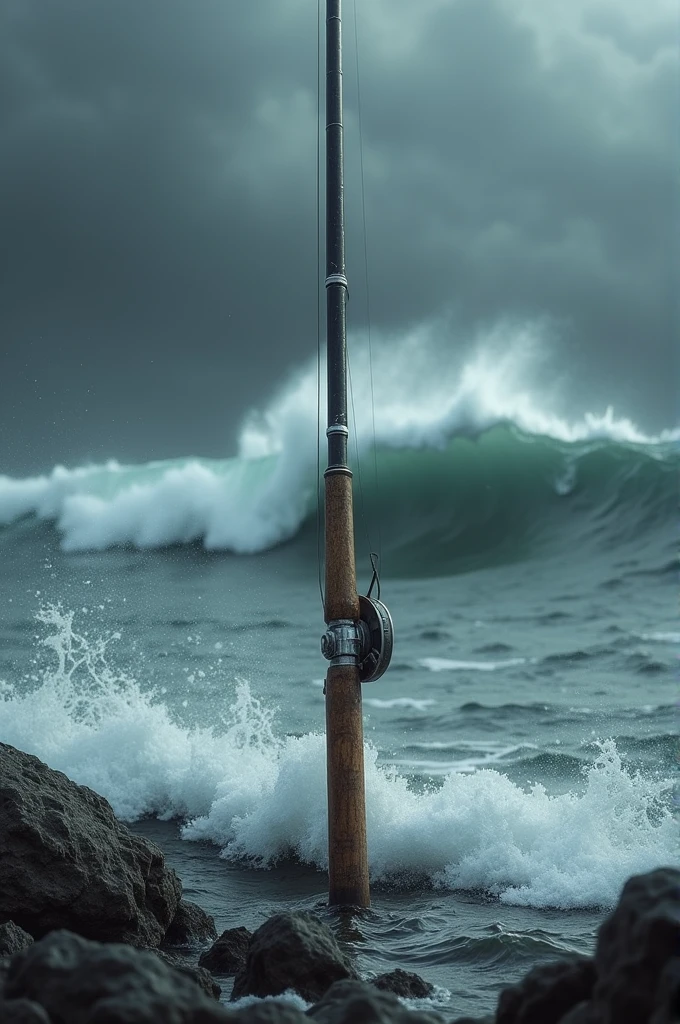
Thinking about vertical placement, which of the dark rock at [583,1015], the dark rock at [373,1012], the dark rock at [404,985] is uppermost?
the dark rock at [583,1015]

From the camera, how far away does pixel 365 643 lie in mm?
5664

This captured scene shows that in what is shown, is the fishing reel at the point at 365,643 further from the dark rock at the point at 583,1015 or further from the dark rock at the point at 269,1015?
the dark rock at the point at 583,1015

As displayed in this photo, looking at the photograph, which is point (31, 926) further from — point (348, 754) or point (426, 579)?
point (426, 579)

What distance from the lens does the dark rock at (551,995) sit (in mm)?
2238

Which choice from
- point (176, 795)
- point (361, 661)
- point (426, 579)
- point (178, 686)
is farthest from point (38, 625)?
point (361, 661)

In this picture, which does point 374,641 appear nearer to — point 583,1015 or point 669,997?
point 583,1015

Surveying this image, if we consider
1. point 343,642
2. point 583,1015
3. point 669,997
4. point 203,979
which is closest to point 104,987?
point 583,1015

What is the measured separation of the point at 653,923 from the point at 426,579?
50.8ft

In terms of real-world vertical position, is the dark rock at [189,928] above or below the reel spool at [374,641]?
below

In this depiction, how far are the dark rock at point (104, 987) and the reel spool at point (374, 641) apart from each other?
341 centimetres

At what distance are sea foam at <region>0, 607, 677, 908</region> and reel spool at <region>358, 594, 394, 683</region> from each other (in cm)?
155

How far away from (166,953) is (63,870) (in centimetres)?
62

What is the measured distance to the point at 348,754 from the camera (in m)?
5.46

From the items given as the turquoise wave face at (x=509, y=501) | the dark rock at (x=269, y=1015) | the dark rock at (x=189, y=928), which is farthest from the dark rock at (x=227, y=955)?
the turquoise wave face at (x=509, y=501)
